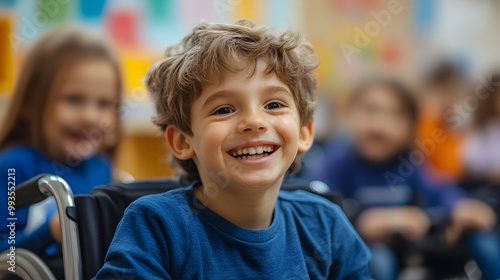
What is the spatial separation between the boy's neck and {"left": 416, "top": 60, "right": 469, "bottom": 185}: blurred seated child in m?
1.55

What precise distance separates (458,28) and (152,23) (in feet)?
5.81

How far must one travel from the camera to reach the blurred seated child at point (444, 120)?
8.73 feet

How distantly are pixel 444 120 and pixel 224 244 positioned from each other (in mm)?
2096

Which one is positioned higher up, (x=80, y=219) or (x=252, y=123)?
(x=252, y=123)

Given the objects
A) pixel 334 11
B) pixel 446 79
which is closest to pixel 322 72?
pixel 334 11

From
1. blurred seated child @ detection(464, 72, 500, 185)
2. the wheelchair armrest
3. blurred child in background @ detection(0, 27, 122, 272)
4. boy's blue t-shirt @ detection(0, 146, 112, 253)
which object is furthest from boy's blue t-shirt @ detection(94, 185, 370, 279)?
blurred seated child @ detection(464, 72, 500, 185)

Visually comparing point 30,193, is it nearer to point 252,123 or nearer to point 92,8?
point 252,123

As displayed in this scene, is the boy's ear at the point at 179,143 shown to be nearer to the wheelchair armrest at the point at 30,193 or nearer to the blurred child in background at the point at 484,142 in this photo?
the wheelchair armrest at the point at 30,193

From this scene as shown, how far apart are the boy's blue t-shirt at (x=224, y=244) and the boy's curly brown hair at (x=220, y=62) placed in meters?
0.14

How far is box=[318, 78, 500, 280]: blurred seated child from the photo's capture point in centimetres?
208

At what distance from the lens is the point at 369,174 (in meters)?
2.27

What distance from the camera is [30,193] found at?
1.11 meters

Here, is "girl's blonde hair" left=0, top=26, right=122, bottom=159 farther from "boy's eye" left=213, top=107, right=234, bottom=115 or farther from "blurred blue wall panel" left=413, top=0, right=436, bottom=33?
"blurred blue wall panel" left=413, top=0, right=436, bottom=33

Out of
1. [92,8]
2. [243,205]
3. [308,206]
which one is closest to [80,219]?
[243,205]
